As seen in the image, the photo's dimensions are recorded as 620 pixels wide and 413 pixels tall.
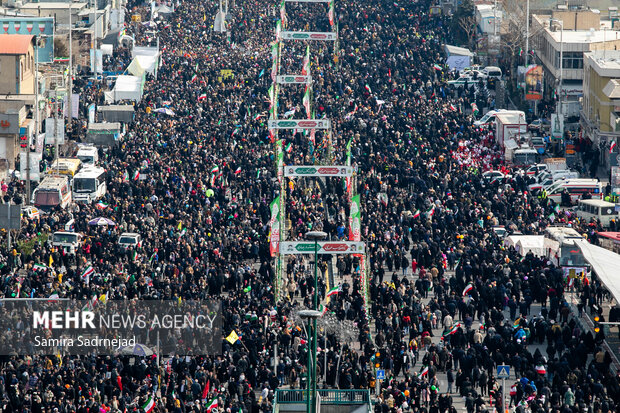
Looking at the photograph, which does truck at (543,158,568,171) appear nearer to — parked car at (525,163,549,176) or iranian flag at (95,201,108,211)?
parked car at (525,163,549,176)

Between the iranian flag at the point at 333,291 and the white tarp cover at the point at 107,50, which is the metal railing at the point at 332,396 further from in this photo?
the white tarp cover at the point at 107,50

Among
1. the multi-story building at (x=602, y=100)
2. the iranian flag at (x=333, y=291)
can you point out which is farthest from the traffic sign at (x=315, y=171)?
the multi-story building at (x=602, y=100)

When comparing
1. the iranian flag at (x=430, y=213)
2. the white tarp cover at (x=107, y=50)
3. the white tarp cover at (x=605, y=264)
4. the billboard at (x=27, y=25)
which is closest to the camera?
the white tarp cover at (x=605, y=264)

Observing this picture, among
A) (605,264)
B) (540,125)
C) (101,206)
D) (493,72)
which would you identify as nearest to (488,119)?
(540,125)

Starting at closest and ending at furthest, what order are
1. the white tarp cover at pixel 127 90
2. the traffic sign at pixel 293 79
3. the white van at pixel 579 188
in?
1. the white van at pixel 579 188
2. the traffic sign at pixel 293 79
3. the white tarp cover at pixel 127 90

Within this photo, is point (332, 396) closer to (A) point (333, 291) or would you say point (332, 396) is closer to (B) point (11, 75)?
(A) point (333, 291)
